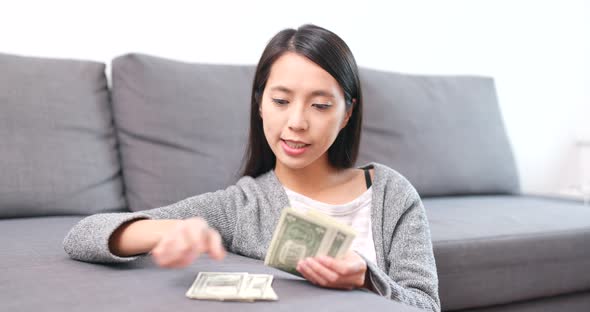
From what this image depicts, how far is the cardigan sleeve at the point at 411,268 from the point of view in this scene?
1.06 meters

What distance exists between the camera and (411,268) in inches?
47.3

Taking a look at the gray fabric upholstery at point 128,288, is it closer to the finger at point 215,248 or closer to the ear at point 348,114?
the finger at point 215,248

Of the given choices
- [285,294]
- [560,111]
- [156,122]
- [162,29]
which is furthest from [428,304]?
[560,111]

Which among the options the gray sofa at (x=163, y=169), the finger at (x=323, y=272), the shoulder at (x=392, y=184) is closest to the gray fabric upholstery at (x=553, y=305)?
the gray sofa at (x=163, y=169)

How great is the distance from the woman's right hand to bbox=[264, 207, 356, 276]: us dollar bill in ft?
0.47

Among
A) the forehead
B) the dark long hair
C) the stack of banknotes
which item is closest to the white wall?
the dark long hair

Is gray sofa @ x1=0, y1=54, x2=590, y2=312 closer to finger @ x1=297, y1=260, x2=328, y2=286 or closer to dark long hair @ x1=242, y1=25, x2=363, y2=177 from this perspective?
dark long hair @ x1=242, y1=25, x2=363, y2=177

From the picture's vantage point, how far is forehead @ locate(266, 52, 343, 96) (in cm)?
123

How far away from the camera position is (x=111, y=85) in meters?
2.03

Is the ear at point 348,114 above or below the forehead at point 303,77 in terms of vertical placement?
below

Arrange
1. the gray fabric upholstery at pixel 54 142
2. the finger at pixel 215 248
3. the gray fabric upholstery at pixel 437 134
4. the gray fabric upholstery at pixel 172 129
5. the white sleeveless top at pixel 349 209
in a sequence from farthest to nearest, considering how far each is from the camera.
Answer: the gray fabric upholstery at pixel 437 134, the gray fabric upholstery at pixel 172 129, the gray fabric upholstery at pixel 54 142, the white sleeveless top at pixel 349 209, the finger at pixel 215 248

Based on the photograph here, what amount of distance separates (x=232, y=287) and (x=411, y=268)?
45 cm

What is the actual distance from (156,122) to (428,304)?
3.68 feet

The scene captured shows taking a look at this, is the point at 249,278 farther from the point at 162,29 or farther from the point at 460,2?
the point at 460,2
